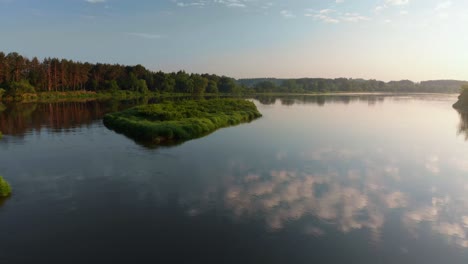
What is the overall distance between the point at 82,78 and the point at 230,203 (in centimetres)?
12544

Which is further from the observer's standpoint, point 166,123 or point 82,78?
point 82,78

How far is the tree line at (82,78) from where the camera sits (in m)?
105

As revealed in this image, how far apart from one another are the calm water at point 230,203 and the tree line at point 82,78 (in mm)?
85168

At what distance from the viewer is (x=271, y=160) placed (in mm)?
31172

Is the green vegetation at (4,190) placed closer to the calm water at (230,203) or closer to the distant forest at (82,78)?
the calm water at (230,203)

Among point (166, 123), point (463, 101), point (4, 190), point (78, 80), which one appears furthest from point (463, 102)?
point (78, 80)

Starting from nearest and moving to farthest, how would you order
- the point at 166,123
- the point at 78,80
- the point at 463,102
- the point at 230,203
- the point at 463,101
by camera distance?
1. the point at 230,203
2. the point at 166,123
3. the point at 463,102
4. the point at 463,101
5. the point at 78,80

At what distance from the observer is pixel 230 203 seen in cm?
2025

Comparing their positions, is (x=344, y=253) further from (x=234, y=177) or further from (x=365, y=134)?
(x=365, y=134)

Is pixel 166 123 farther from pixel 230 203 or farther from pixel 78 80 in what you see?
pixel 78 80

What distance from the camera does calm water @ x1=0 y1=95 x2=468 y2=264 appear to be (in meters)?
14.9

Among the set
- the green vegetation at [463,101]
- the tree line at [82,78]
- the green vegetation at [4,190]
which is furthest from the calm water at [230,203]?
the tree line at [82,78]

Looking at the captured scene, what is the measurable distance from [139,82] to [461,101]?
125 metres

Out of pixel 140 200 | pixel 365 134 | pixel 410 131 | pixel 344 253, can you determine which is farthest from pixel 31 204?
pixel 410 131
